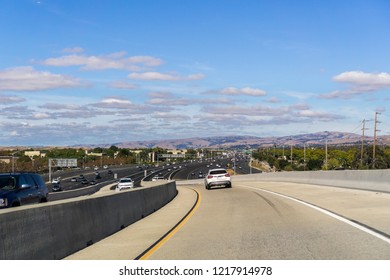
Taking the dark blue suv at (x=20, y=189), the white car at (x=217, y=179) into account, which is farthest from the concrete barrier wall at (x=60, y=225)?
the white car at (x=217, y=179)

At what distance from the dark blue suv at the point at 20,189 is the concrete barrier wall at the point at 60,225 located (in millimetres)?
3403

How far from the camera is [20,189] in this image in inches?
720

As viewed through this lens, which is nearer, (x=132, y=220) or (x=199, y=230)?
(x=199, y=230)

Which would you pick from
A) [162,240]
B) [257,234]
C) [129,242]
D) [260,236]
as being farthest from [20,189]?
[260,236]

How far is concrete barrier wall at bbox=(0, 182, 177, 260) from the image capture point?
913 cm

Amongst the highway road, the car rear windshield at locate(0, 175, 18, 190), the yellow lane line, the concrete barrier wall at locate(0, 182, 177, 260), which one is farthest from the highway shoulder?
the car rear windshield at locate(0, 175, 18, 190)

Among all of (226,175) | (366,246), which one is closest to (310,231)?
(366,246)

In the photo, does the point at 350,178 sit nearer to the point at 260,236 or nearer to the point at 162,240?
the point at 260,236

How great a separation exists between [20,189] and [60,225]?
7557 mm

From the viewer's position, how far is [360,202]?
72.8 feet

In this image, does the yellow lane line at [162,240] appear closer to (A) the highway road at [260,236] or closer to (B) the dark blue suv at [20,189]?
(A) the highway road at [260,236]
